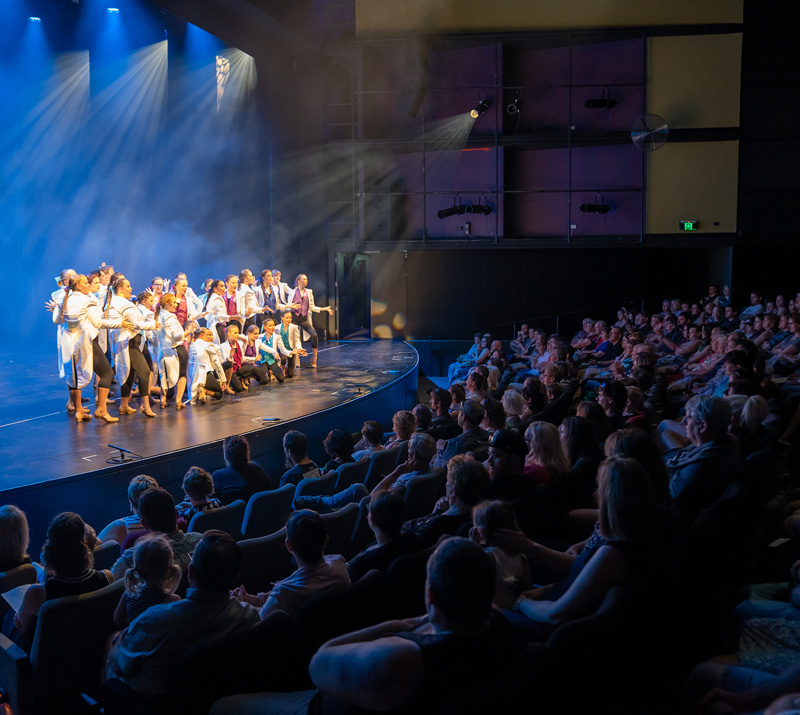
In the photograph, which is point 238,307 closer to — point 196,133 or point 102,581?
point 196,133

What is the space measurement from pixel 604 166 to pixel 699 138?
1.86 metres

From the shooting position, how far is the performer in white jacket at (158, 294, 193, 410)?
808 centimetres

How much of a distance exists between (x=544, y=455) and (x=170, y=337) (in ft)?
17.3

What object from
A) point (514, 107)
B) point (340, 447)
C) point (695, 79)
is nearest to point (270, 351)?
point (340, 447)

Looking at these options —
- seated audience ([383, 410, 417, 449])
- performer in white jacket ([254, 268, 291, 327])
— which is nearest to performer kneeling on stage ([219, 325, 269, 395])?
performer in white jacket ([254, 268, 291, 327])

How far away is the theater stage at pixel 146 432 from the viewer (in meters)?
5.43

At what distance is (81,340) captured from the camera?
7328 mm

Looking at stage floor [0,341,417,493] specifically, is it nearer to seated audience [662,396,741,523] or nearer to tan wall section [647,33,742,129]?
seated audience [662,396,741,523]

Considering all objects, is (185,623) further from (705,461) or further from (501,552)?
(705,461)

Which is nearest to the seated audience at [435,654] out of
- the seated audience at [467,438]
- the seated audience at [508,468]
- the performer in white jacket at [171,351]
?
the seated audience at [508,468]

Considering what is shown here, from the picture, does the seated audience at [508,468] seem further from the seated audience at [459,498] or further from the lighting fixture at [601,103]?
the lighting fixture at [601,103]

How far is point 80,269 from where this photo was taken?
13.0 m

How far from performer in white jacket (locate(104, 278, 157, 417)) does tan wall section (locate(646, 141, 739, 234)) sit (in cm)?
1113

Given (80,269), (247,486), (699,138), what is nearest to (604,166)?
(699,138)
